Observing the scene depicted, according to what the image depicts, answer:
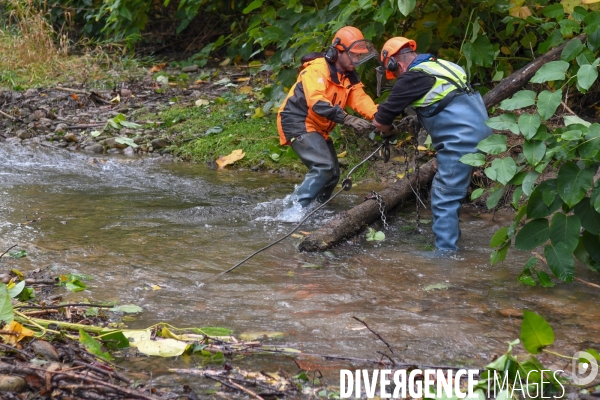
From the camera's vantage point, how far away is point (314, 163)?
6.74m

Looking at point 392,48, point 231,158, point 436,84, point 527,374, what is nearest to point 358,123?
point 392,48

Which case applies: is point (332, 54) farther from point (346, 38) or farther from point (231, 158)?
point (231, 158)

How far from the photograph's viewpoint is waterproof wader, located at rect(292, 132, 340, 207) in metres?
6.72

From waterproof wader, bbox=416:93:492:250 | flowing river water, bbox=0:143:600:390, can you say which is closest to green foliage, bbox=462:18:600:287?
flowing river water, bbox=0:143:600:390

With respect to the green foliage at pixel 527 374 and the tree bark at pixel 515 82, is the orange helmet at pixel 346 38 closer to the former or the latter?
the tree bark at pixel 515 82

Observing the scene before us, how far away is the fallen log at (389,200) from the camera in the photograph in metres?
5.73

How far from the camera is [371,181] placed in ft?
26.4

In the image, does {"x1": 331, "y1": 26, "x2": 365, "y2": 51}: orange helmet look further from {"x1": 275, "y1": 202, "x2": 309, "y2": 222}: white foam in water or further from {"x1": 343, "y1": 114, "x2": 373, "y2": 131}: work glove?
{"x1": 275, "y1": 202, "x2": 309, "y2": 222}: white foam in water

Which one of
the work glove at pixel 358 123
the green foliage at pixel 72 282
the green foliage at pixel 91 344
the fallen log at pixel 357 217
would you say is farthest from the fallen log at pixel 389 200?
the green foliage at pixel 91 344

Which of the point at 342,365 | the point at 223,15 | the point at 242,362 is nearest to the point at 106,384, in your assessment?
the point at 242,362

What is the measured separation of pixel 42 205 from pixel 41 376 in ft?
13.5

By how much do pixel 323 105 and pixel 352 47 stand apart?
1.76ft

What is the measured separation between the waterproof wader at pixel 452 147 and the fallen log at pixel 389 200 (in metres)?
0.31

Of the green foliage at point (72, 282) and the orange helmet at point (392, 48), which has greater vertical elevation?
the orange helmet at point (392, 48)
